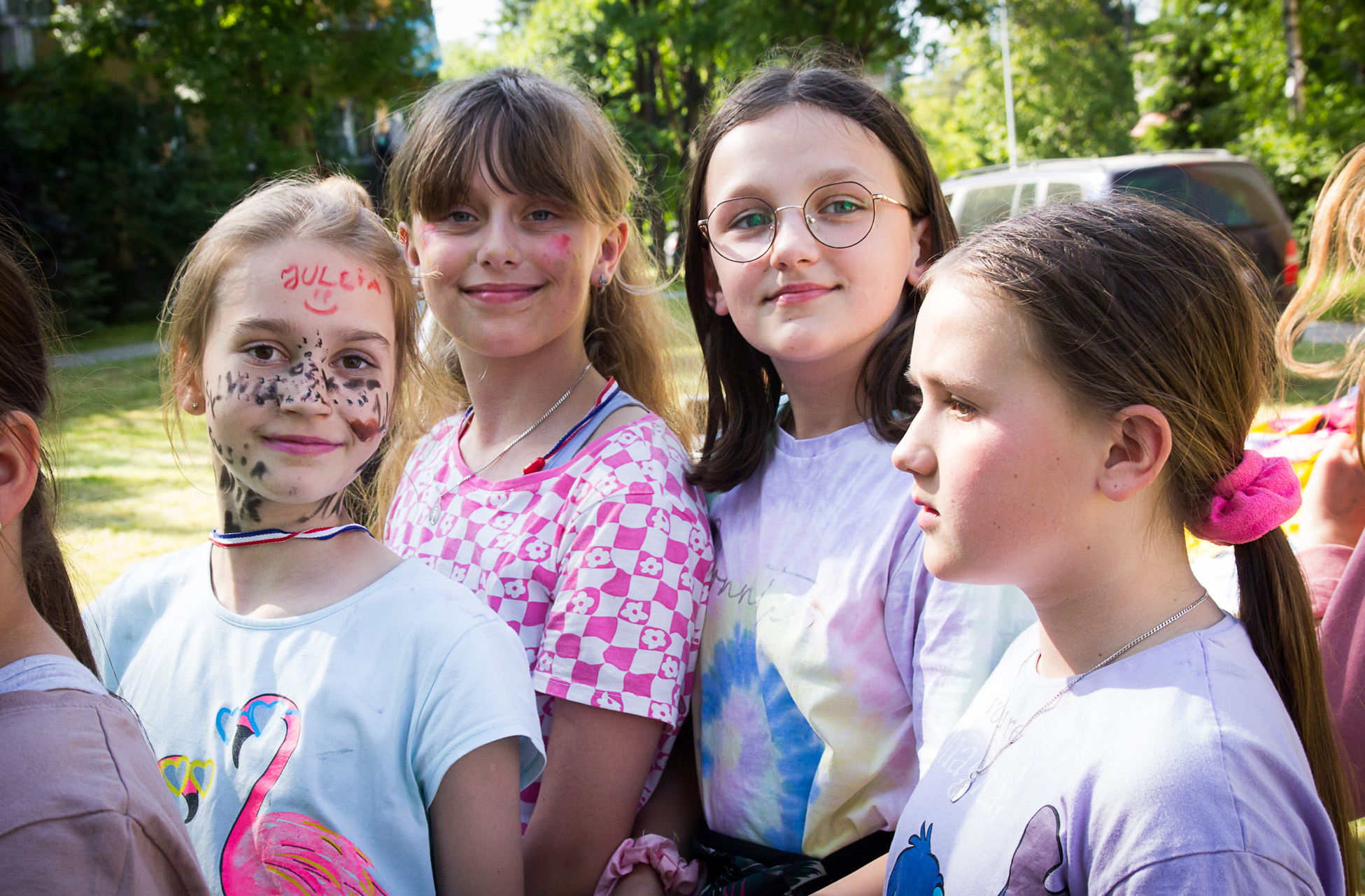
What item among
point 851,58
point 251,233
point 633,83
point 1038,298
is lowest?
point 1038,298

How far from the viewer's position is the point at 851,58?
2186 millimetres

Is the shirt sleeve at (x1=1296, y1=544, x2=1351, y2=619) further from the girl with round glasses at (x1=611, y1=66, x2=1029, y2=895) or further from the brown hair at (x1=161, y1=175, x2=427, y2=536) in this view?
the brown hair at (x1=161, y1=175, x2=427, y2=536)

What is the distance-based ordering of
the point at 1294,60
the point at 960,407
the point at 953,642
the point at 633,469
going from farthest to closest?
the point at 1294,60, the point at 633,469, the point at 953,642, the point at 960,407

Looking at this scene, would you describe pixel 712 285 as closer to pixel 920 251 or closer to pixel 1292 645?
pixel 920 251

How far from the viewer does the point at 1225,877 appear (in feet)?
3.40

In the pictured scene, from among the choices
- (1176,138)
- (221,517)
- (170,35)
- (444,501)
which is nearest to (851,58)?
(444,501)

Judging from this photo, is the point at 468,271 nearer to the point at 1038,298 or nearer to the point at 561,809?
the point at 561,809

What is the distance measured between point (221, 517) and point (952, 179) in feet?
35.5

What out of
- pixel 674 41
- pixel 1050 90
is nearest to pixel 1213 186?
pixel 674 41

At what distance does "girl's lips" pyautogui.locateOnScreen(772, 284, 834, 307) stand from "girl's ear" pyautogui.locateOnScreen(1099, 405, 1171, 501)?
0.67m

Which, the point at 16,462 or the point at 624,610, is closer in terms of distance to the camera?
the point at 16,462

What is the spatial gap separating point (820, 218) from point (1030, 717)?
935 mm

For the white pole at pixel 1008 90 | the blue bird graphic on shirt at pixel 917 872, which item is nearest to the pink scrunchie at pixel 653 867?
the blue bird graphic on shirt at pixel 917 872

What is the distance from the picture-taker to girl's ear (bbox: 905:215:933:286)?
1965 mm
